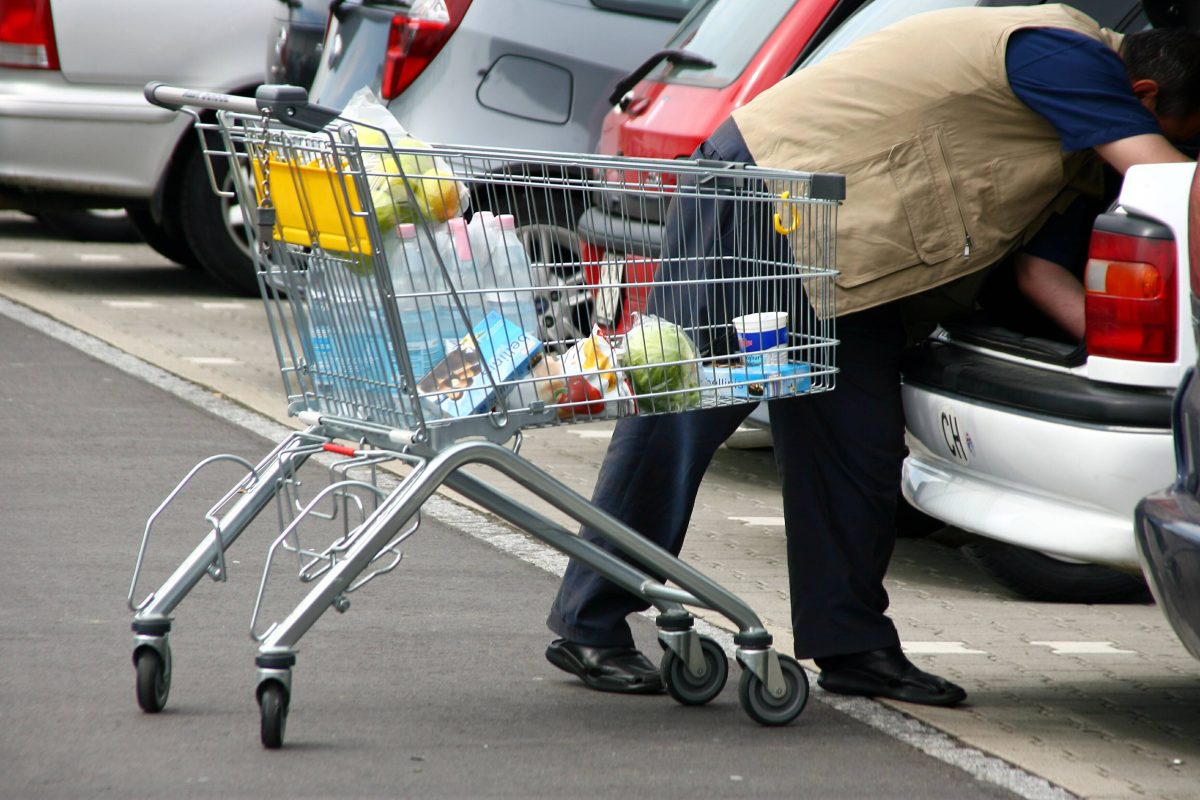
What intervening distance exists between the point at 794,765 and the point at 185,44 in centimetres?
747

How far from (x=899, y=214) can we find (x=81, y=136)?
23.4 ft

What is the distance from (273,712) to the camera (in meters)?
3.53

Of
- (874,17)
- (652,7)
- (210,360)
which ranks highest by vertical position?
(874,17)

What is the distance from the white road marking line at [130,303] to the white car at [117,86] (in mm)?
451

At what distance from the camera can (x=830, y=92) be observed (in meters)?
3.94

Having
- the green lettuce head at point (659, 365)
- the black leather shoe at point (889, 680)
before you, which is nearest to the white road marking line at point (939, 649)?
the black leather shoe at point (889, 680)

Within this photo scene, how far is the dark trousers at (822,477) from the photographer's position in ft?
13.1

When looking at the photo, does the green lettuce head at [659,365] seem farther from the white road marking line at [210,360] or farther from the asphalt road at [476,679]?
the white road marking line at [210,360]

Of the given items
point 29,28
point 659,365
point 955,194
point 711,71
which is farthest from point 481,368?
point 29,28

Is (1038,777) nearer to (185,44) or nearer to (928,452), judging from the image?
(928,452)

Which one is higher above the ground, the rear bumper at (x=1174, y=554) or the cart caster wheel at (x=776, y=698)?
the rear bumper at (x=1174, y=554)

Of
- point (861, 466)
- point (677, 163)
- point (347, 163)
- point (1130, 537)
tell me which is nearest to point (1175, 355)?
point (1130, 537)

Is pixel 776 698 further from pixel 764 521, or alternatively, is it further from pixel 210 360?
pixel 210 360

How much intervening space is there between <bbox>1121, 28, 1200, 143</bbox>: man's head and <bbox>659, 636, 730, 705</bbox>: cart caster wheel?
58.6 inches
